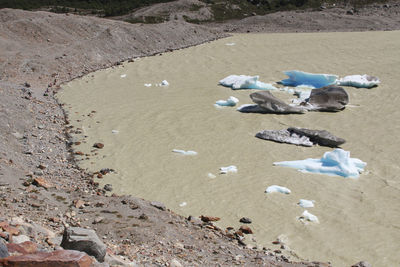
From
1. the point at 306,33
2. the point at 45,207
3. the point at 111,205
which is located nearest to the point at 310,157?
the point at 111,205

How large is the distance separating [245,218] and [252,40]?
61.3 feet

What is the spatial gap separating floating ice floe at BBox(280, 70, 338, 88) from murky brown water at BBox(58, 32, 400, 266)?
788mm

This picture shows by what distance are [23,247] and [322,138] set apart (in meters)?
7.83

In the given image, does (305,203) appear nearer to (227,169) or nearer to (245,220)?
(245,220)

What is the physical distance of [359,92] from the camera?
52.1 ft

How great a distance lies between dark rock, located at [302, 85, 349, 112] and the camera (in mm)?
13953

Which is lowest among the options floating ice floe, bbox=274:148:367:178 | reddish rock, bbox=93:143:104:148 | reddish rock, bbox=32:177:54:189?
reddish rock, bbox=93:143:104:148

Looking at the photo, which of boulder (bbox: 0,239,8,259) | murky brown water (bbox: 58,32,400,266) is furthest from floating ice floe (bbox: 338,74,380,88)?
boulder (bbox: 0,239,8,259)

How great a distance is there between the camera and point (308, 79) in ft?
54.3

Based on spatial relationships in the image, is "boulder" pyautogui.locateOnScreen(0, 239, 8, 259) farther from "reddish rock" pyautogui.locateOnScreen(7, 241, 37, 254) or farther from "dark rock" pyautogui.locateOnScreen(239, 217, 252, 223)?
"dark rock" pyautogui.locateOnScreen(239, 217, 252, 223)

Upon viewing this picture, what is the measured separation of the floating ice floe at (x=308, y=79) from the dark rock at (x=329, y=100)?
179 cm

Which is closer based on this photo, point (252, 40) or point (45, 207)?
point (45, 207)

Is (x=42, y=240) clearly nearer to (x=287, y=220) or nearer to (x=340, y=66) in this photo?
(x=287, y=220)

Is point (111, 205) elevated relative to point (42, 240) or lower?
lower
